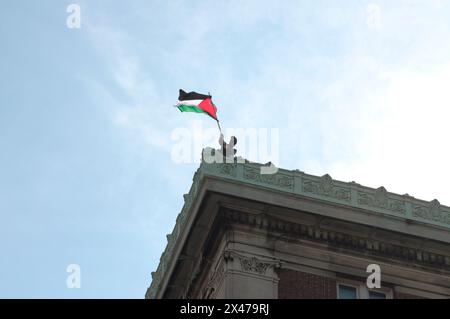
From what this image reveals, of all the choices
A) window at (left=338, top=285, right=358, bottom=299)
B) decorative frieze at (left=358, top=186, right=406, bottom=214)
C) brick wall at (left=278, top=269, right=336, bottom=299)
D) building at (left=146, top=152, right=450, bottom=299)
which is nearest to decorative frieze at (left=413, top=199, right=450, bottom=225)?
building at (left=146, top=152, right=450, bottom=299)

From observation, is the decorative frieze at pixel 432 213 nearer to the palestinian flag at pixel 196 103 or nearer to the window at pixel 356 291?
the window at pixel 356 291

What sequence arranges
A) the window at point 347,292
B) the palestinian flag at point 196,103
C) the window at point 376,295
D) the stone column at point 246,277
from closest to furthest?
1. the stone column at point 246,277
2. the window at point 347,292
3. the window at point 376,295
4. the palestinian flag at point 196,103

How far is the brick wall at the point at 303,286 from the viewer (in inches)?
1583

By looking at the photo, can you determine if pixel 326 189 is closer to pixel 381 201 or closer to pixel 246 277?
pixel 381 201

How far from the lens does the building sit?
40.6 m

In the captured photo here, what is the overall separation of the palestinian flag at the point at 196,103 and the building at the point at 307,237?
4124 mm

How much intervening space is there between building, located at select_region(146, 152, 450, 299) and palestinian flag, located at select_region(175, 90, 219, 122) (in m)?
4.12

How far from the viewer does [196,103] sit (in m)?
47.0

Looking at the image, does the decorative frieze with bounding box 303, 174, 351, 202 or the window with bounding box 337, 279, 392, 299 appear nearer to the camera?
the window with bounding box 337, 279, 392, 299

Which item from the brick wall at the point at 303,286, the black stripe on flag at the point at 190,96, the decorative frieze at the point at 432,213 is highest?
the black stripe on flag at the point at 190,96

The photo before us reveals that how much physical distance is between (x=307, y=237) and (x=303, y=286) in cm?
203

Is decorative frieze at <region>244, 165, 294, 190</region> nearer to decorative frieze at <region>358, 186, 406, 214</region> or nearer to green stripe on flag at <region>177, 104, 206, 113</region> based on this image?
decorative frieze at <region>358, 186, 406, 214</region>

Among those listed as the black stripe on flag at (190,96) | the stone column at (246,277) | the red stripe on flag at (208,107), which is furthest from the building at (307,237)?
the black stripe on flag at (190,96)

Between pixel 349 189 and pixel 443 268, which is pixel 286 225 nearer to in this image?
pixel 349 189
